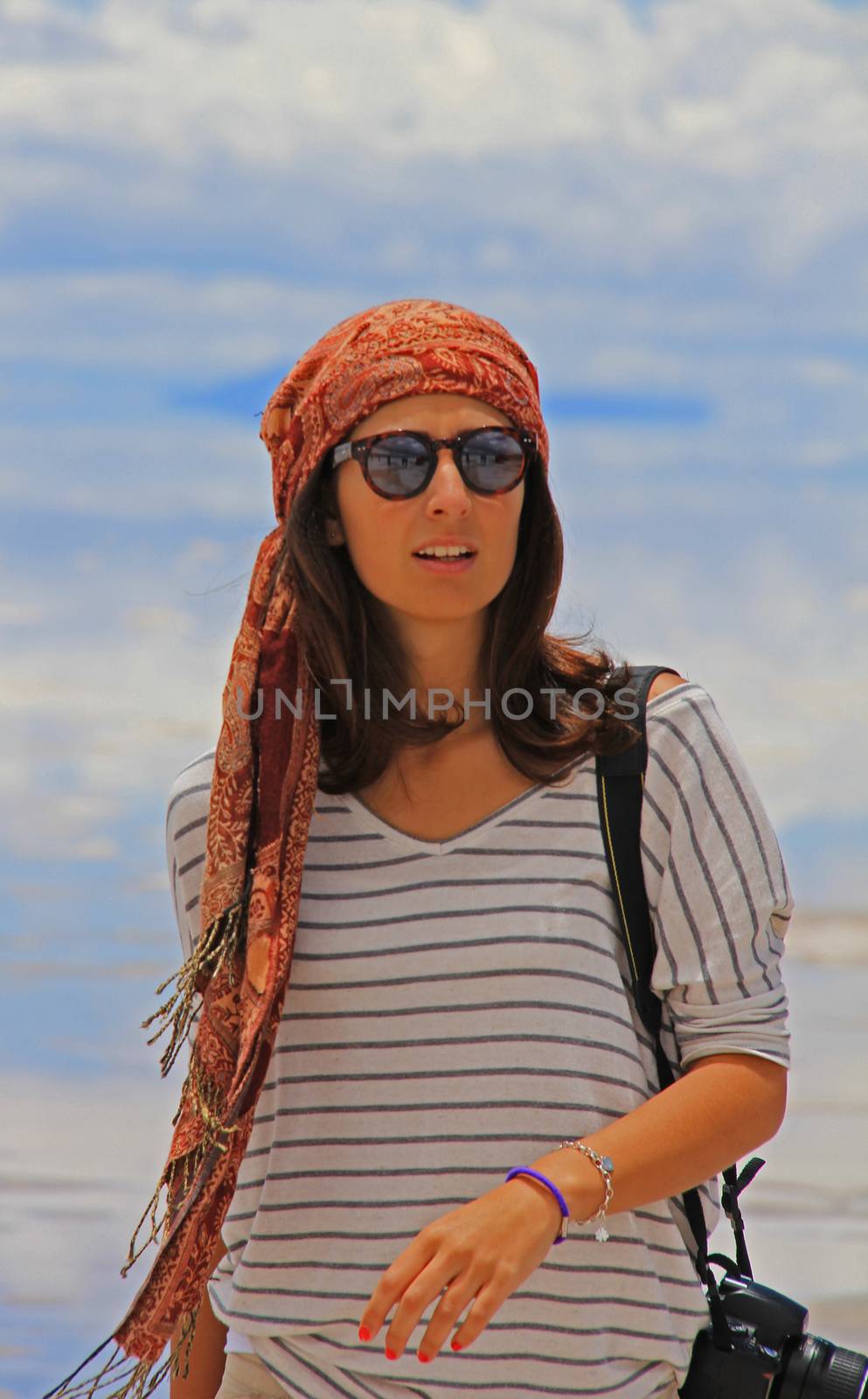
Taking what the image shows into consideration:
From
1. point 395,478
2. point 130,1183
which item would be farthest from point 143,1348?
point 130,1183

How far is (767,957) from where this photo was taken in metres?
1.78

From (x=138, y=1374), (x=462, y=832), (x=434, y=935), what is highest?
(x=462, y=832)

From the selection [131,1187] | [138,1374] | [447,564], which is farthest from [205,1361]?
[131,1187]

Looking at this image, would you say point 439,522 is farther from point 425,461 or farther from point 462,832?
point 462,832

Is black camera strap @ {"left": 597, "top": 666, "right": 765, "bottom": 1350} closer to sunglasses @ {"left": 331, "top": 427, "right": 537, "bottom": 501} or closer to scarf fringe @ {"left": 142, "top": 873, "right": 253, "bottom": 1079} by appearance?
sunglasses @ {"left": 331, "top": 427, "right": 537, "bottom": 501}

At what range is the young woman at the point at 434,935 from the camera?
176cm

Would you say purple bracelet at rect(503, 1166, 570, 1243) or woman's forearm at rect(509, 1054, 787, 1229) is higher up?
woman's forearm at rect(509, 1054, 787, 1229)

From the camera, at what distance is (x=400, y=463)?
72.3 inches

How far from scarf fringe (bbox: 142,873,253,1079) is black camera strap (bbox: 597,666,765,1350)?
15.7 inches

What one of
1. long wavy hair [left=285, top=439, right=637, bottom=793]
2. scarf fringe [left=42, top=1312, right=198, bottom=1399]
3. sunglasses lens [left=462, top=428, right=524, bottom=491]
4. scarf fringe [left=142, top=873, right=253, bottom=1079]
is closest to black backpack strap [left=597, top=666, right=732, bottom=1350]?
long wavy hair [left=285, top=439, right=637, bottom=793]

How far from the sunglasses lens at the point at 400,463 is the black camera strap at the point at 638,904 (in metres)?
0.31

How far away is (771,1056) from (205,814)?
2.23 ft

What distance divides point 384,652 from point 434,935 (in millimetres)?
346

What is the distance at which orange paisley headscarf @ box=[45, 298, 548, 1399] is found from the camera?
6.07 feet
